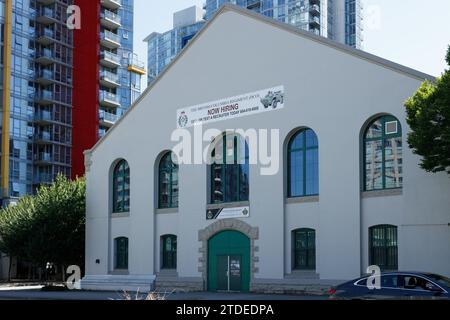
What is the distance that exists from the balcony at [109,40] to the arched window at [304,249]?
59.3 m

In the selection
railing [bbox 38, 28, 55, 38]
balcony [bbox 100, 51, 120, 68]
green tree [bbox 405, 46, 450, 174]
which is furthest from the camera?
balcony [bbox 100, 51, 120, 68]

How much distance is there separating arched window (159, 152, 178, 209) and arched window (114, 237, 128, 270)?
3.83 meters

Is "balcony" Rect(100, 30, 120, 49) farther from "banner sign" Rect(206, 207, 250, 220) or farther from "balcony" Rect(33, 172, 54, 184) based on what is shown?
"banner sign" Rect(206, 207, 250, 220)

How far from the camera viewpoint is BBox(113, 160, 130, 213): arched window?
38.8 meters

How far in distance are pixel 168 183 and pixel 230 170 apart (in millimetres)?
4798

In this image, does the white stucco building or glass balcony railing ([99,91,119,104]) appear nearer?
the white stucco building

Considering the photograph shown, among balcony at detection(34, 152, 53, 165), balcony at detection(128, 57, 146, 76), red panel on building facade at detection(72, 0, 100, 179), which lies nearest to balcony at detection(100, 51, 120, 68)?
red panel on building facade at detection(72, 0, 100, 179)

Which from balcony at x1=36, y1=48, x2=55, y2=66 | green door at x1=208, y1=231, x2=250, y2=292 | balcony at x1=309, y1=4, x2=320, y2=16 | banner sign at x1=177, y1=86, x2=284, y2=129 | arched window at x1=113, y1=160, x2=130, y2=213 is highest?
balcony at x1=309, y1=4, x2=320, y2=16

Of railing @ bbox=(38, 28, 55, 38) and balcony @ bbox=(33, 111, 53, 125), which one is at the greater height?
railing @ bbox=(38, 28, 55, 38)

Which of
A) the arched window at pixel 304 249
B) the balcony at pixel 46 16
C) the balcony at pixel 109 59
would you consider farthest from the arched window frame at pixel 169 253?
the balcony at pixel 109 59

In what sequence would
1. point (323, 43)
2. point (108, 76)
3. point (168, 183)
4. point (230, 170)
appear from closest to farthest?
point (323, 43)
point (230, 170)
point (168, 183)
point (108, 76)

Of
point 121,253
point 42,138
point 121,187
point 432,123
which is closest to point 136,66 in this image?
point 42,138

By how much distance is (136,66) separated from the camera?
92.4m

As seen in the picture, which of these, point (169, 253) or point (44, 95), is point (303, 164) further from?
point (44, 95)
